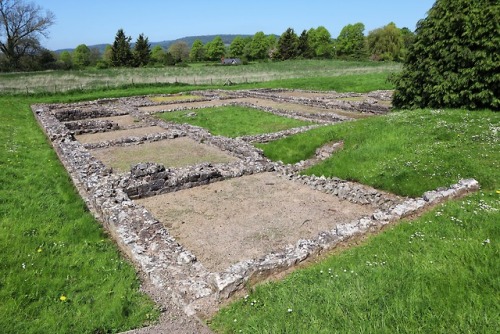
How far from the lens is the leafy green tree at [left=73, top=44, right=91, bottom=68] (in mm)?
94000

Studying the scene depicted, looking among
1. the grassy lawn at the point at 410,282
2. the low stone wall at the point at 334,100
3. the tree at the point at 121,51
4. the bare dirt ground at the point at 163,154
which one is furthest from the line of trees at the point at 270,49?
the grassy lawn at the point at 410,282

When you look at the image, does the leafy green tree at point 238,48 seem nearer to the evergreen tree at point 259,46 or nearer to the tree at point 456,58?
the evergreen tree at point 259,46

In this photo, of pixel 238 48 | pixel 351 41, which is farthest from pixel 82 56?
pixel 351 41

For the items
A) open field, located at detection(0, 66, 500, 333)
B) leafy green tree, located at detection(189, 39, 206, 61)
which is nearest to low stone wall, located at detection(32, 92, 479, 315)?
open field, located at detection(0, 66, 500, 333)

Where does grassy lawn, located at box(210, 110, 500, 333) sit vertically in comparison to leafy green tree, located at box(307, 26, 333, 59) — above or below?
below

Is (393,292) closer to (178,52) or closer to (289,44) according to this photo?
(289,44)

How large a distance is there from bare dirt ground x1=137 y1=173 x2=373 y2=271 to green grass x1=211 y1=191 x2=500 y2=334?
204cm

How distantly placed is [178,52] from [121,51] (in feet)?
106

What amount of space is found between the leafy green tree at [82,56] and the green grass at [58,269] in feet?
306

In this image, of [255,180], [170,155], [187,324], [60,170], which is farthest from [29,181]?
[187,324]

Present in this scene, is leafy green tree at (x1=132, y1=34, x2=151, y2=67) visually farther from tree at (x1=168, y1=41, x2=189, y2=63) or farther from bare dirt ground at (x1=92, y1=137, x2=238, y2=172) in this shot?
bare dirt ground at (x1=92, y1=137, x2=238, y2=172)

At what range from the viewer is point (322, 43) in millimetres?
109688

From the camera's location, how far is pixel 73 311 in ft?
19.5

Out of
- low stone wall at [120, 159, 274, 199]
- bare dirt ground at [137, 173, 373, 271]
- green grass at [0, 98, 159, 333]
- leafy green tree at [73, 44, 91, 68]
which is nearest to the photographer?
green grass at [0, 98, 159, 333]
